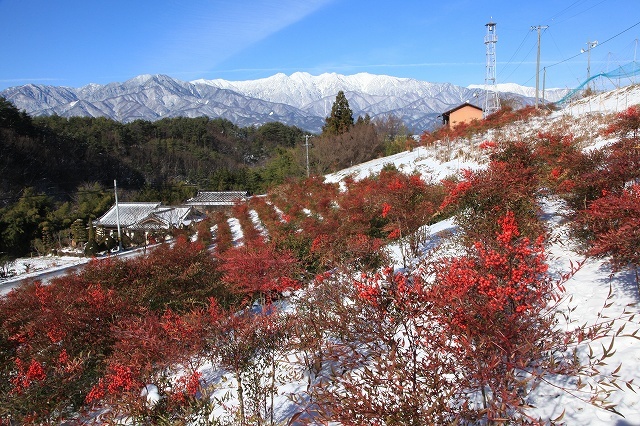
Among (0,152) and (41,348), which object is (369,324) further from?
(0,152)

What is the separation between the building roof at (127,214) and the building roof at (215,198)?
5.33m

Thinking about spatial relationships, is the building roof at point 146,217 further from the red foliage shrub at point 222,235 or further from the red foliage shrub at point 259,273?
the red foliage shrub at point 259,273

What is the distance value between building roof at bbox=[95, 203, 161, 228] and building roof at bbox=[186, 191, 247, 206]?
5327mm

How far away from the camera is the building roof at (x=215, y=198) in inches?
1188

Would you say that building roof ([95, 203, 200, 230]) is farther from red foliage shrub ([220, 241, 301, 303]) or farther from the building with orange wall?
the building with orange wall

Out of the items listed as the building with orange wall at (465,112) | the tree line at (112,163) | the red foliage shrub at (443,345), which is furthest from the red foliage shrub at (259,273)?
the building with orange wall at (465,112)

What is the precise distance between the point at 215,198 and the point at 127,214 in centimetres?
825

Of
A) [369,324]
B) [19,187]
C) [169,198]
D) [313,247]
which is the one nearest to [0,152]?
[19,187]

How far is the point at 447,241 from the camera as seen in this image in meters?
7.80

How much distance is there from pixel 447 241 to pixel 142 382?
5.88m

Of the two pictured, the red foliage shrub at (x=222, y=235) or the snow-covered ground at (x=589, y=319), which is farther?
the red foliage shrub at (x=222, y=235)

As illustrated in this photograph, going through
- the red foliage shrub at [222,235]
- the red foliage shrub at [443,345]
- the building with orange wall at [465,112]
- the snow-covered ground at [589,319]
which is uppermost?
the building with orange wall at [465,112]

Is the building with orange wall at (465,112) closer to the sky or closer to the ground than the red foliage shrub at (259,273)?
closer to the sky

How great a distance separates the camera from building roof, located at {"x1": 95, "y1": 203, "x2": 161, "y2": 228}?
75.4ft
